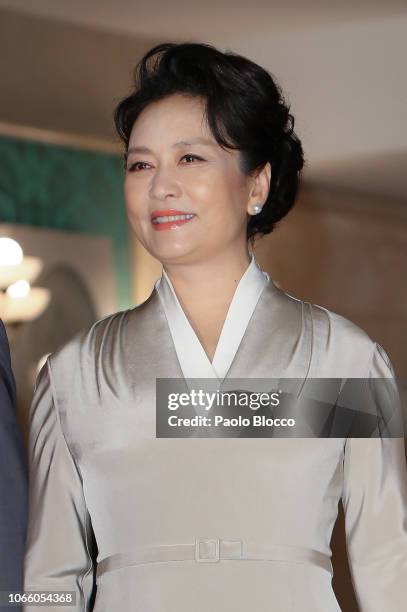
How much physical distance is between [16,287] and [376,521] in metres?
2.17

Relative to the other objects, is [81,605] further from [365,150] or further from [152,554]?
[365,150]

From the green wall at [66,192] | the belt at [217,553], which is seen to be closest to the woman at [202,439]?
the belt at [217,553]

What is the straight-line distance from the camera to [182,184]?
1.24 m

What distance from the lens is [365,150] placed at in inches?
118

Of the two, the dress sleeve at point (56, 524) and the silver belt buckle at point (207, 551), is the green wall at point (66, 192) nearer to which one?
the dress sleeve at point (56, 524)

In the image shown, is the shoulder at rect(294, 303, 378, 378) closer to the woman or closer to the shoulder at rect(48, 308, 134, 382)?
the woman

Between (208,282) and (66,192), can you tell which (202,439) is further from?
(66,192)

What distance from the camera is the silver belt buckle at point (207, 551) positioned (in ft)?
3.97

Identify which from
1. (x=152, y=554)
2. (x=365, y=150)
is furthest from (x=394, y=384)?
(x=365, y=150)

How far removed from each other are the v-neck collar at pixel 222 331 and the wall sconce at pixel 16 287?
6.53 feet

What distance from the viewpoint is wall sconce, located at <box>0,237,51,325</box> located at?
3.28 m

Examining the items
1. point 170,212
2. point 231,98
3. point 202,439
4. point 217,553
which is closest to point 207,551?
point 217,553

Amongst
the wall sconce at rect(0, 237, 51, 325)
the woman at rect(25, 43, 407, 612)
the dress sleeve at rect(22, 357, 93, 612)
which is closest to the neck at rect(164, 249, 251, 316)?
the woman at rect(25, 43, 407, 612)

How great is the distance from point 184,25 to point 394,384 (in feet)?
6.51
